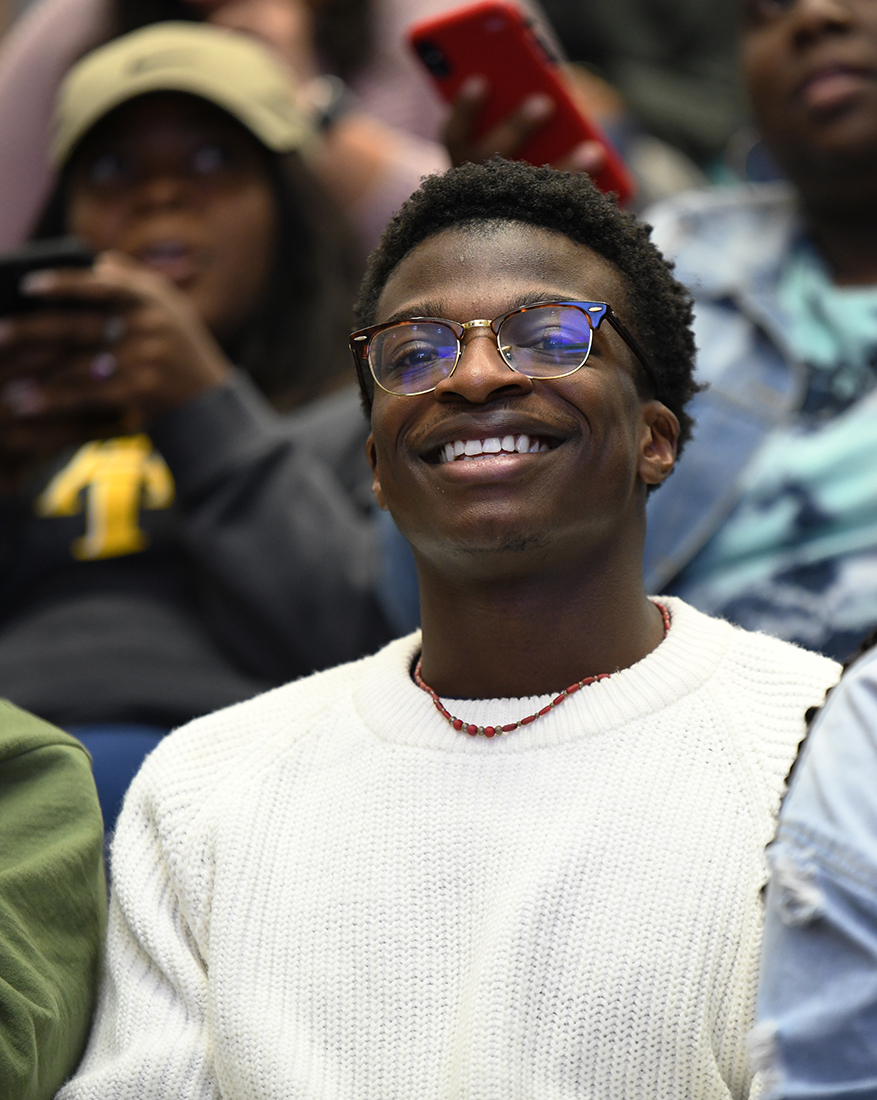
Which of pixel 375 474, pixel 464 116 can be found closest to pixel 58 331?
pixel 464 116

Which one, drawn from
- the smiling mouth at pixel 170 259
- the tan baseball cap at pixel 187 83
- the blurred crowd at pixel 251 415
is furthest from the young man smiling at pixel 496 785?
the tan baseball cap at pixel 187 83

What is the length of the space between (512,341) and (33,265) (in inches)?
40.8

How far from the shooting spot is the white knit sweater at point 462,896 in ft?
3.79

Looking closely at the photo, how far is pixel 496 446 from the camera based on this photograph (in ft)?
4.25

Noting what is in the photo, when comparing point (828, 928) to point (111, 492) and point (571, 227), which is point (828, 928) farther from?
point (111, 492)

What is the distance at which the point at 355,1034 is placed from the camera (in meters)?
1.23

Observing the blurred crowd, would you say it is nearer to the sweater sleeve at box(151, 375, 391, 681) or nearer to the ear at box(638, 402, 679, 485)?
the sweater sleeve at box(151, 375, 391, 681)

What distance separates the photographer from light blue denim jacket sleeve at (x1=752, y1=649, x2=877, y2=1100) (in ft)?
3.00

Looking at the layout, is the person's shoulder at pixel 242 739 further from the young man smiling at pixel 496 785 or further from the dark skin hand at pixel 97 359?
the dark skin hand at pixel 97 359

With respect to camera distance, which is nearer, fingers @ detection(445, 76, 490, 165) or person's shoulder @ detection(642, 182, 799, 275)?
fingers @ detection(445, 76, 490, 165)

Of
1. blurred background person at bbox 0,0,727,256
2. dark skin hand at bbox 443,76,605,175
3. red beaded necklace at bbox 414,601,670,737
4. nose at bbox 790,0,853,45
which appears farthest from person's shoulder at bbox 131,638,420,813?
blurred background person at bbox 0,0,727,256

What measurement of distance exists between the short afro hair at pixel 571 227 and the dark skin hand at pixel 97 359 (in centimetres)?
61

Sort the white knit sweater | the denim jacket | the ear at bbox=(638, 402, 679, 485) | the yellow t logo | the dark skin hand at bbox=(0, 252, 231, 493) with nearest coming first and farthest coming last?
the white knit sweater, the ear at bbox=(638, 402, 679, 485), the denim jacket, the dark skin hand at bbox=(0, 252, 231, 493), the yellow t logo

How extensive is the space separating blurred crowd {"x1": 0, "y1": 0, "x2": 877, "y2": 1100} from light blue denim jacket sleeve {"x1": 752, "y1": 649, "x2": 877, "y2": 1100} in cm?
64
